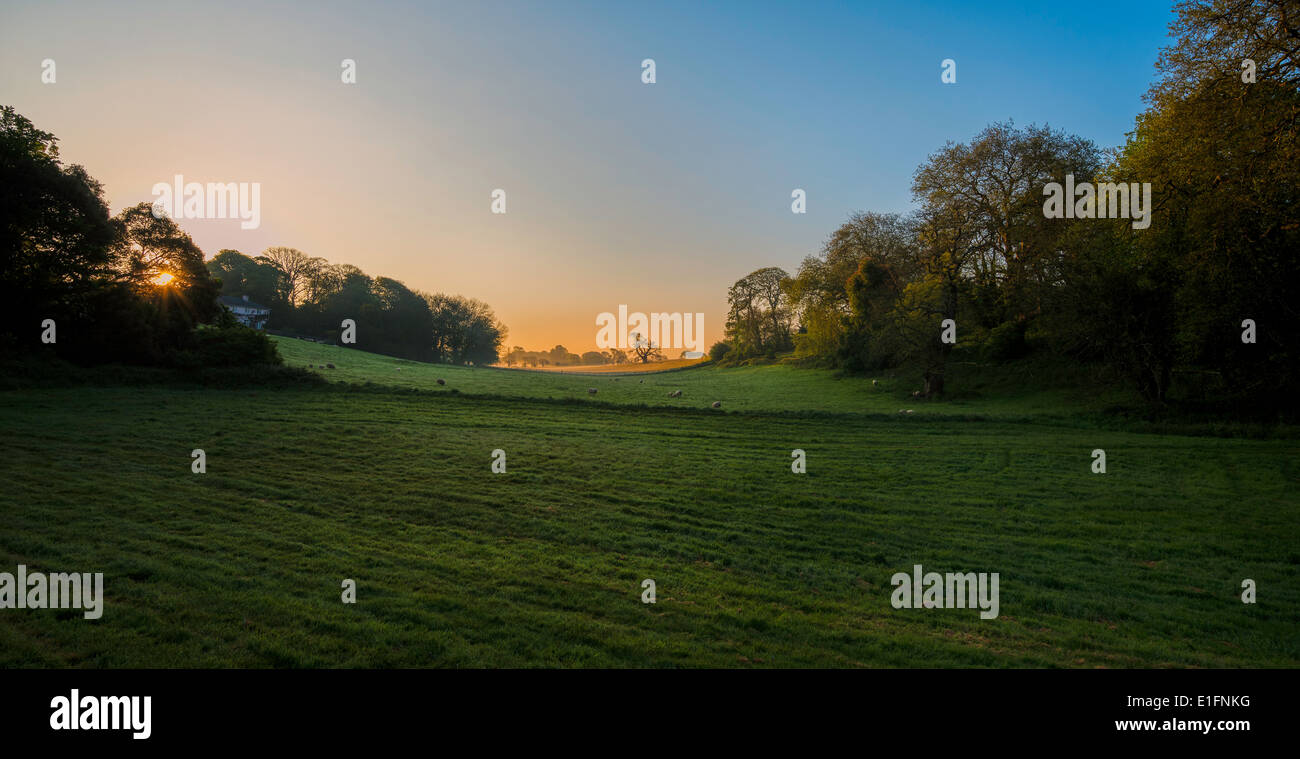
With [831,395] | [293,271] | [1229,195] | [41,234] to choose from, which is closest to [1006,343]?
[831,395]

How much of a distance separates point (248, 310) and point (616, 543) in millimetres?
90004

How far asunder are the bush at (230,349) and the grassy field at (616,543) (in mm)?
8192

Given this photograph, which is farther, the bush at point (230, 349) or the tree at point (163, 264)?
the bush at point (230, 349)

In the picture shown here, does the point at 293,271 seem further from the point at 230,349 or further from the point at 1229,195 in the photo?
the point at 1229,195

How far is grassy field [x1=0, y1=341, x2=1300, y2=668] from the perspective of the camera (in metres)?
5.88

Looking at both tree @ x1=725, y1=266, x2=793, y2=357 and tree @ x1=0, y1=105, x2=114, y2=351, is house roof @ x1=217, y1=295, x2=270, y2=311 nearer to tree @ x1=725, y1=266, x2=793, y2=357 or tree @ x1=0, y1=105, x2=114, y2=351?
tree @ x1=0, y1=105, x2=114, y2=351

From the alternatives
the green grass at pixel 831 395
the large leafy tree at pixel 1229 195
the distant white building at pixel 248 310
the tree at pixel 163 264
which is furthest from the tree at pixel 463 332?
the large leafy tree at pixel 1229 195

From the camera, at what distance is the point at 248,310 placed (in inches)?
3004

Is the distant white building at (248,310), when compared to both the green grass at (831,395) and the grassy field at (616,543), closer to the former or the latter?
the green grass at (831,395)

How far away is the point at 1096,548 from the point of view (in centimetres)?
1030

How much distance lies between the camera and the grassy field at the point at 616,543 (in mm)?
5879

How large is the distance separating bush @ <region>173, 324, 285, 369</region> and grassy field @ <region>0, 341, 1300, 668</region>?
8192mm
